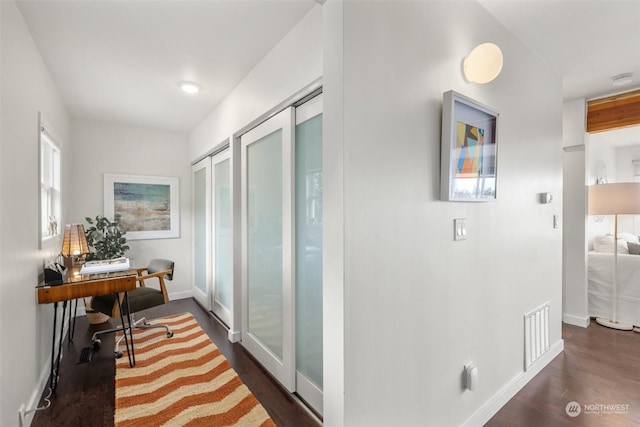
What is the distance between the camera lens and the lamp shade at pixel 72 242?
270 centimetres

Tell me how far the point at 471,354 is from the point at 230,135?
8.85ft

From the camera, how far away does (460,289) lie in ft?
5.64

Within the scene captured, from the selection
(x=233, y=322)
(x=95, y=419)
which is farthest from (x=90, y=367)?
(x=233, y=322)

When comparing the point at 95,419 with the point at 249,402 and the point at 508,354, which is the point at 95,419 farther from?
the point at 508,354

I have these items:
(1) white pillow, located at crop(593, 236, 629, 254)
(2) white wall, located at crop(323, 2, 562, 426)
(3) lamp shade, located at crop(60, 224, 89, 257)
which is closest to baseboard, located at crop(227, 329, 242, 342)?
(3) lamp shade, located at crop(60, 224, 89, 257)

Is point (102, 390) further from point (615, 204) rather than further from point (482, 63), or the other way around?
point (615, 204)

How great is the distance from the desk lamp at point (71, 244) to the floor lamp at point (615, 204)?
532cm

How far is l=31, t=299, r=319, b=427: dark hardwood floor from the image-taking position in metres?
1.92

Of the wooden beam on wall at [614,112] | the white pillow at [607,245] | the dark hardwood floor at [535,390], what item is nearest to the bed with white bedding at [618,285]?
the white pillow at [607,245]

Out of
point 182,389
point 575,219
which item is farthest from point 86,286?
point 575,219

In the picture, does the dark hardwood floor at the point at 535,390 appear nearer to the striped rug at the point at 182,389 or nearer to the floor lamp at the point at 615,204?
the striped rug at the point at 182,389

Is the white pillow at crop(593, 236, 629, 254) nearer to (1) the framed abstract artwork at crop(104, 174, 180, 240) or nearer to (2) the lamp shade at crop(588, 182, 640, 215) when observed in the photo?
(2) the lamp shade at crop(588, 182, 640, 215)

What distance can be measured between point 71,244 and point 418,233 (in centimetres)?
296

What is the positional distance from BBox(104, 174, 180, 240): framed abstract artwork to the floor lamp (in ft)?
17.7
